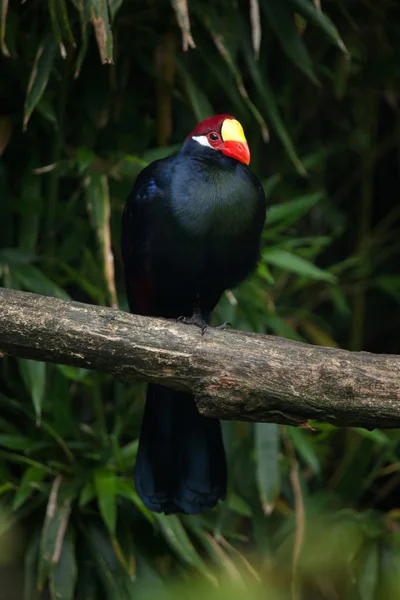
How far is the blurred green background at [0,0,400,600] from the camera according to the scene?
215cm

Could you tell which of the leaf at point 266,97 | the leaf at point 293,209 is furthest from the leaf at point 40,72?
the leaf at point 293,209

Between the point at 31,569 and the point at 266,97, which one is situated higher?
the point at 266,97

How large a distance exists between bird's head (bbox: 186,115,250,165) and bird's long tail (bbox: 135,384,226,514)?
508 millimetres

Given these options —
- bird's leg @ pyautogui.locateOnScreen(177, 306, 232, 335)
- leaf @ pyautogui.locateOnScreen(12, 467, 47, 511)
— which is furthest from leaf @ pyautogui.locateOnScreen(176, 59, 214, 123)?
leaf @ pyautogui.locateOnScreen(12, 467, 47, 511)

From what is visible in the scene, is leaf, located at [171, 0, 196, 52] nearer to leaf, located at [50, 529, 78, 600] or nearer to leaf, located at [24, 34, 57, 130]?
leaf, located at [24, 34, 57, 130]

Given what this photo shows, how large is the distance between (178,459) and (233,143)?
2.15ft

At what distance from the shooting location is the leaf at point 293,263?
2.27 meters

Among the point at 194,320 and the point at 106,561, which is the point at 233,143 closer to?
the point at 194,320

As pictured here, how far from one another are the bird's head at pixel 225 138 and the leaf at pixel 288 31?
0.46m

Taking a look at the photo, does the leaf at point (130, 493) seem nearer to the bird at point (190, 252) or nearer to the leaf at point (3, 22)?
the bird at point (190, 252)

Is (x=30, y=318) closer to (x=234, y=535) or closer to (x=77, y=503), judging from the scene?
(x=77, y=503)

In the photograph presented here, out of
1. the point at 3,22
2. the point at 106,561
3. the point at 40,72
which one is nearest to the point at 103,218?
the point at 40,72

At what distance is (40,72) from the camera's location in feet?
6.64

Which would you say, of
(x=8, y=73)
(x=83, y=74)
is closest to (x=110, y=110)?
(x=83, y=74)
